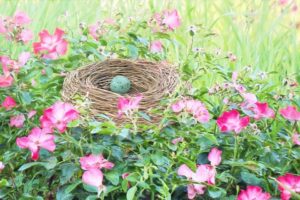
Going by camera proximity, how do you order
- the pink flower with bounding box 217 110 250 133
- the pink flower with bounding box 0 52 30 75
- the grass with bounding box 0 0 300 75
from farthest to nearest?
the grass with bounding box 0 0 300 75
the pink flower with bounding box 0 52 30 75
the pink flower with bounding box 217 110 250 133

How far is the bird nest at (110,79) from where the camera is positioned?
165 cm

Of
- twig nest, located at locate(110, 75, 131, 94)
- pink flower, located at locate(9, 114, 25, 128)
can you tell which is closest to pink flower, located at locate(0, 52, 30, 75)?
pink flower, located at locate(9, 114, 25, 128)

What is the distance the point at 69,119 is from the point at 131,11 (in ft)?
4.82

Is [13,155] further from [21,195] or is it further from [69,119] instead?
[69,119]

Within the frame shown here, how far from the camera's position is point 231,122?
1542 millimetres

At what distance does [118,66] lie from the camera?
1.92m

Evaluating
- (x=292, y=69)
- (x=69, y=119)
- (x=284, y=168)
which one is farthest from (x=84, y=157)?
(x=292, y=69)

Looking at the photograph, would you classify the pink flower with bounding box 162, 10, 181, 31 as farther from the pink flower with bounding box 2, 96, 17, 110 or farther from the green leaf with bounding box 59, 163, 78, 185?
the green leaf with bounding box 59, 163, 78, 185

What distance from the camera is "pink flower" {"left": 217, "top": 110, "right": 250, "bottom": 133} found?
1.53m

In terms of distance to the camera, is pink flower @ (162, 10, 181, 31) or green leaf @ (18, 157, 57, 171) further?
pink flower @ (162, 10, 181, 31)

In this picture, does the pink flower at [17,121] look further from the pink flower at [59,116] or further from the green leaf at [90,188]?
the green leaf at [90,188]

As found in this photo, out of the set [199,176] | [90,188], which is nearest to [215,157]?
[199,176]

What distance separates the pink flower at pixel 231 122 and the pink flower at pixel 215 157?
0.17 feet

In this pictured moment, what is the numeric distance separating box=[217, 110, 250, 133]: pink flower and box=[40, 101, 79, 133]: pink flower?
0.33 m
